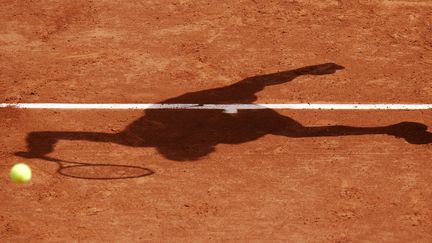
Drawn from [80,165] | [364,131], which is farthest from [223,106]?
[80,165]

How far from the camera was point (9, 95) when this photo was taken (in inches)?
411

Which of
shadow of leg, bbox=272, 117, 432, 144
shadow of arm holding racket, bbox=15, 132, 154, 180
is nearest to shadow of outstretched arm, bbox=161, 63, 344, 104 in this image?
→ shadow of leg, bbox=272, 117, 432, 144

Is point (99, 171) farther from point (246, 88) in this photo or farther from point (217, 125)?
point (246, 88)

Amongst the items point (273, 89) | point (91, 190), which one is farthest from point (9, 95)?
point (273, 89)

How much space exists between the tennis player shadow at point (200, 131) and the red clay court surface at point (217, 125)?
0.09 feet

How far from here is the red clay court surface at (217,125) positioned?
7.94m

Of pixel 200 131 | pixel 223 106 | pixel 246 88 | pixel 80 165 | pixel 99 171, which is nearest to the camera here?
pixel 99 171

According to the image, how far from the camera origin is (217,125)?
380 inches

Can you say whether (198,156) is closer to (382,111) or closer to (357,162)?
(357,162)

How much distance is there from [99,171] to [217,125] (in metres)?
2.07

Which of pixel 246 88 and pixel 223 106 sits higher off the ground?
pixel 246 88

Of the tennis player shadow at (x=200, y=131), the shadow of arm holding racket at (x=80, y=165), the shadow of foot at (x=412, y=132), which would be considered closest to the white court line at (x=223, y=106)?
the tennis player shadow at (x=200, y=131)

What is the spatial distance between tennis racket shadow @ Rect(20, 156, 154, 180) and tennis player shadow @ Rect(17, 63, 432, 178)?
46 centimetres

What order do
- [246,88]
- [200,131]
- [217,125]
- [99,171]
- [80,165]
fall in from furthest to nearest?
[246,88] → [217,125] → [200,131] → [80,165] → [99,171]
